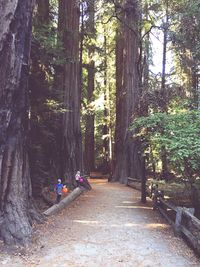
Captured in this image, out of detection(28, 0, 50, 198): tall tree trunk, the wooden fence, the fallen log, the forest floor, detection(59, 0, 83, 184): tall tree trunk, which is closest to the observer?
the forest floor

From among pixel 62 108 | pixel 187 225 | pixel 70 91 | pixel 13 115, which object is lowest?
pixel 187 225

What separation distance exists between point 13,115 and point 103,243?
3.61 metres

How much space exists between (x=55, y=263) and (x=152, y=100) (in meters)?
8.42

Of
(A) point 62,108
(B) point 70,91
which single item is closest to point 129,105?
(B) point 70,91

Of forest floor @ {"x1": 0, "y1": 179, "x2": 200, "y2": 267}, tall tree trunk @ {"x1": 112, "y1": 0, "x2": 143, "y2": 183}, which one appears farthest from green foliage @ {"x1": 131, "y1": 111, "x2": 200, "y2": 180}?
tall tree trunk @ {"x1": 112, "y1": 0, "x2": 143, "y2": 183}

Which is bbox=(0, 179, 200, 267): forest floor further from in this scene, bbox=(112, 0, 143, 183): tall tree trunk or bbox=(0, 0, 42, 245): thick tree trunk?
bbox=(112, 0, 143, 183): tall tree trunk

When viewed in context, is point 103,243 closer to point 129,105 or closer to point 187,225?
point 187,225

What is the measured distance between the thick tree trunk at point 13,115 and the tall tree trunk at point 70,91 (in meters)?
8.12

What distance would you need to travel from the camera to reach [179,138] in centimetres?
957

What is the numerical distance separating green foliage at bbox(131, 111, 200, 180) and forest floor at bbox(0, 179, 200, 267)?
181 cm

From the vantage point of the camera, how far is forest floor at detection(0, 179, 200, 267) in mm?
6938

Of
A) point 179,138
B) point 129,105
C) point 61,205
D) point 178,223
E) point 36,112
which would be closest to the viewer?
point 178,223

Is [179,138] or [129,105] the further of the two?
[129,105]

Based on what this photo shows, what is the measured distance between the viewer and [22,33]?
333 inches
